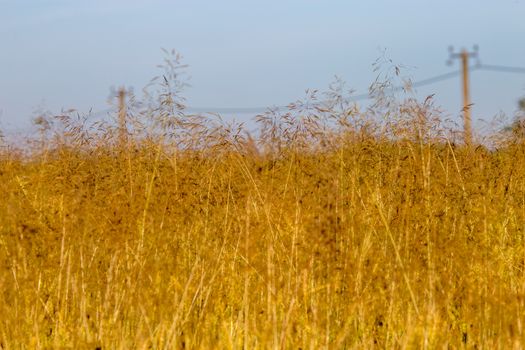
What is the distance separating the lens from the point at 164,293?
12.1 ft

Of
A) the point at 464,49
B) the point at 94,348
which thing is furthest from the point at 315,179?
the point at 464,49

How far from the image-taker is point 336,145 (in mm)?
4734

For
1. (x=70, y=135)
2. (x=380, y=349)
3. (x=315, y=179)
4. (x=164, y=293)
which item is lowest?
(x=380, y=349)

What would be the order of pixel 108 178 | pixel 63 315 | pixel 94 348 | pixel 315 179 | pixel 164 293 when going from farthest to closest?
pixel 108 178 < pixel 315 179 < pixel 63 315 < pixel 164 293 < pixel 94 348

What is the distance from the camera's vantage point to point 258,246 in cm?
433

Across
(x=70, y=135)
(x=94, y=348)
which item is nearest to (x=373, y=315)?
(x=94, y=348)

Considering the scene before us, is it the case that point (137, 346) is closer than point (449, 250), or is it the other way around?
point (137, 346)

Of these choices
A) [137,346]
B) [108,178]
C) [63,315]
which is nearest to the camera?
[137,346]

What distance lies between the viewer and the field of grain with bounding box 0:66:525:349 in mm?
3572

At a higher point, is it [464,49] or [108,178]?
[464,49]

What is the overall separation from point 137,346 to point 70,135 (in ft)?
6.89

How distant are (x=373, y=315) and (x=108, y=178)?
168 centimetres

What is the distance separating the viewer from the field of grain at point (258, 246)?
3572 mm

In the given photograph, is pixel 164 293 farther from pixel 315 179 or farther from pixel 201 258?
pixel 315 179
